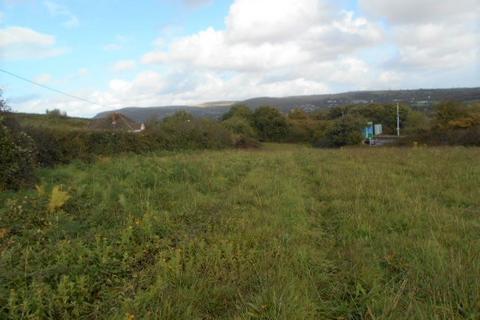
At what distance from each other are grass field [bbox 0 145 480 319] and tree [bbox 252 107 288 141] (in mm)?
57901

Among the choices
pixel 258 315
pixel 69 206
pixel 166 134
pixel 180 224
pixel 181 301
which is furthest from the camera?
pixel 166 134

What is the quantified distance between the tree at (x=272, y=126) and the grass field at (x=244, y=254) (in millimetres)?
57901

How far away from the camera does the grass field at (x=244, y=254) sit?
2.63 meters

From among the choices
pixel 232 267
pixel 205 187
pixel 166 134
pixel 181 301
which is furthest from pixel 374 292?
pixel 166 134

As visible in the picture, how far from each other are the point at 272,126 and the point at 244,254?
6161 centimetres

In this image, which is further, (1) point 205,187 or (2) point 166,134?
(2) point 166,134

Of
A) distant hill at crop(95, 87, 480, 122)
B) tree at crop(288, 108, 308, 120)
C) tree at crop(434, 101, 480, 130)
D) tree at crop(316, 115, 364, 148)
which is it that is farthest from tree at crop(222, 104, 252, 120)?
tree at crop(434, 101, 480, 130)

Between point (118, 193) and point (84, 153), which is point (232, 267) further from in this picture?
point (84, 153)

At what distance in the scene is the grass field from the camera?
2627 mm

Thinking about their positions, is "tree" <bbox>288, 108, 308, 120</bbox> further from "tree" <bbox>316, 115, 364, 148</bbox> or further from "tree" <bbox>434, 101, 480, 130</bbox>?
"tree" <bbox>434, 101, 480, 130</bbox>

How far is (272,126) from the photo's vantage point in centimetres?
6438

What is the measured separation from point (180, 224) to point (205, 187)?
2665 millimetres

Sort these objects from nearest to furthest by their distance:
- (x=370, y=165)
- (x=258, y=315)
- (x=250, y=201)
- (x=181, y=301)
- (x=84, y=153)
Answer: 1. (x=258, y=315)
2. (x=181, y=301)
3. (x=250, y=201)
4. (x=370, y=165)
5. (x=84, y=153)

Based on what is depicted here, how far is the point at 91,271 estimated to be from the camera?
3.20 meters
